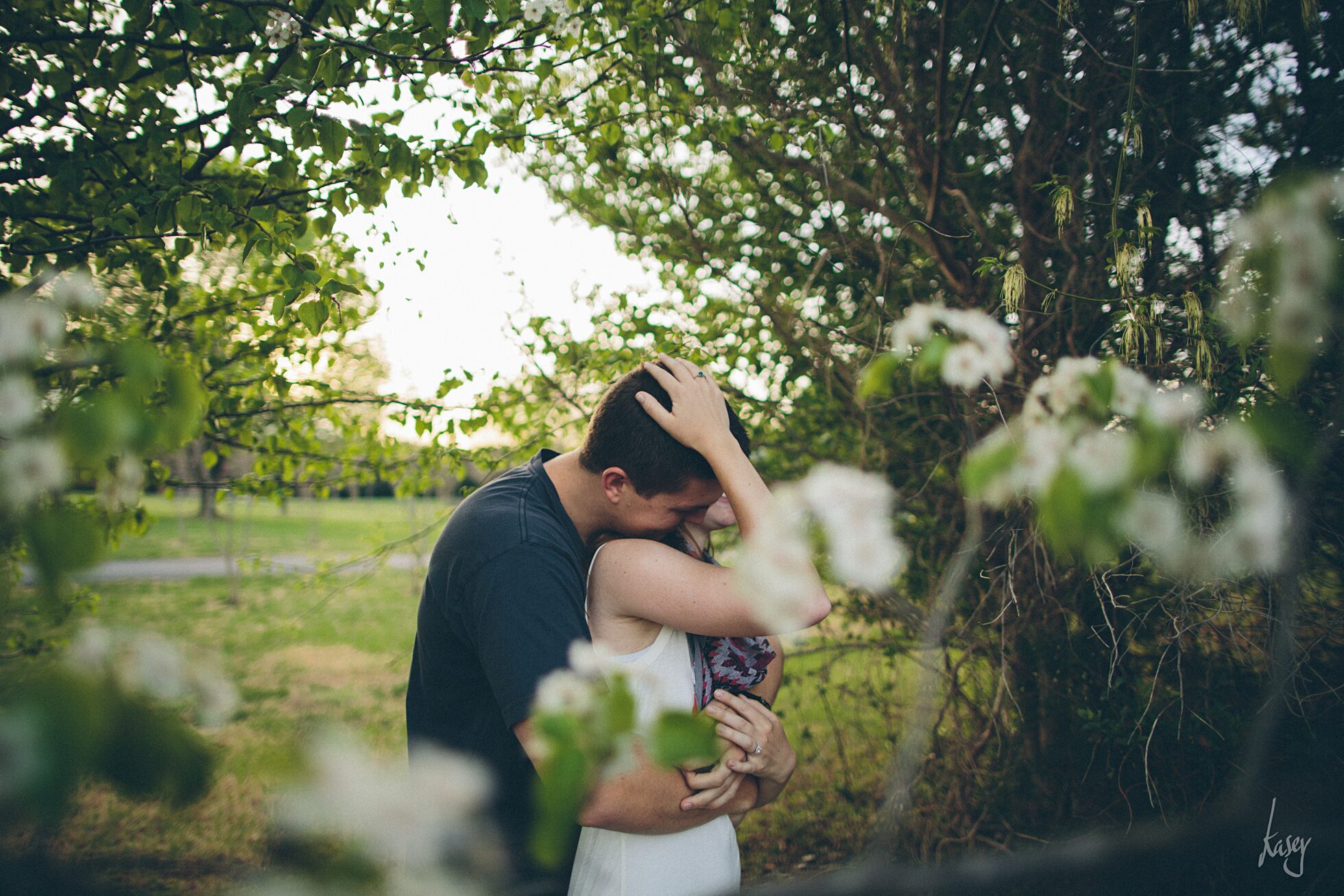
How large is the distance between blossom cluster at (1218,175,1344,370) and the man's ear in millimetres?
1303

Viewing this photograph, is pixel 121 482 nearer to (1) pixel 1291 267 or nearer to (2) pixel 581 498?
(2) pixel 581 498

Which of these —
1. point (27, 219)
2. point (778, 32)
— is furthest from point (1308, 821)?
point (778, 32)

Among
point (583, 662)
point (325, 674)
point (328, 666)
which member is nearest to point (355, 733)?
point (583, 662)

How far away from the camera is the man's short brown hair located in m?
1.75

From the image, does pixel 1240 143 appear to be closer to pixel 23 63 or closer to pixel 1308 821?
pixel 1308 821

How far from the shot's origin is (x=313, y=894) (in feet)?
2.08

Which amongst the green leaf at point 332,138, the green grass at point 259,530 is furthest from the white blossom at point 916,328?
the green grass at point 259,530

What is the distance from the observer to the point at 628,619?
5.56 ft

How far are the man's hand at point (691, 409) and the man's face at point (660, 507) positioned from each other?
12 centimetres

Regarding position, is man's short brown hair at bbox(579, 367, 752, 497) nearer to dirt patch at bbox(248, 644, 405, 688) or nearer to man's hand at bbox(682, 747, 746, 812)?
man's hand at bbox(682, 747, 746, 812)

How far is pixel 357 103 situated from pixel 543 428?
1513mm

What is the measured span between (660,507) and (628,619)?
0.31 m

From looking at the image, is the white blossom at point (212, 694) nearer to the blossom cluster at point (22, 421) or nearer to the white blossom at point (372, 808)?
the white blossom at point (372, 808)

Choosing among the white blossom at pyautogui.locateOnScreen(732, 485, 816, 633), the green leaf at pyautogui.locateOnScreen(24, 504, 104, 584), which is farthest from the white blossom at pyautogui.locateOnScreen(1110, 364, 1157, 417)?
the green leaf at pyautogui.locateOnScreen(24, 504, 104, 584)
